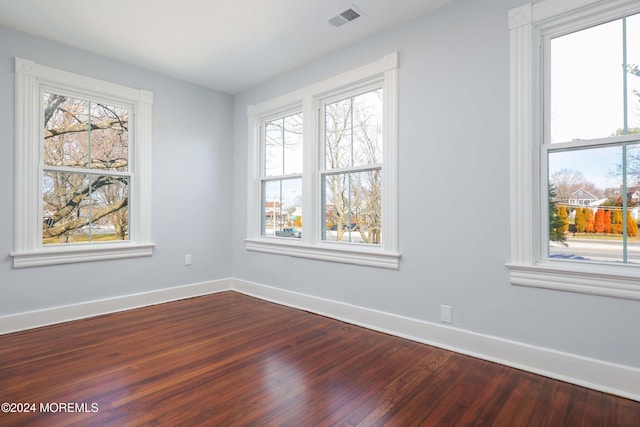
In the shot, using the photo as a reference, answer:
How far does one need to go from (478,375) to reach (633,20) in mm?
2373

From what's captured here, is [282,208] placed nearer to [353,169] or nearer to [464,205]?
[353,169]

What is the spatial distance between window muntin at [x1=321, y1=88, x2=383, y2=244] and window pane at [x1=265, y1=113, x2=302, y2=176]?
45cm

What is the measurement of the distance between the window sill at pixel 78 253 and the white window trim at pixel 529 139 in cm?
364

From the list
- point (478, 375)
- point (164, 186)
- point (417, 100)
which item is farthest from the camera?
point (164, 186)

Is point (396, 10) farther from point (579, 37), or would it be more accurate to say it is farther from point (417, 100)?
point (579, 37)

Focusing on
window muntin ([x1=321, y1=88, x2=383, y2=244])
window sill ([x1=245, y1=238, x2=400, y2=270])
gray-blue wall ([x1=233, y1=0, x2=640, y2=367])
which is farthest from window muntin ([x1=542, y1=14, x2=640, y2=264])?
window muntin ([x1=321, y1=88, x2=383, y2=244])

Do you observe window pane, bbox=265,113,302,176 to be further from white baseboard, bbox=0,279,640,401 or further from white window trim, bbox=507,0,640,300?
white window trim, bbox=507,0,640,300

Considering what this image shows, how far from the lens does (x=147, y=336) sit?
285 cm

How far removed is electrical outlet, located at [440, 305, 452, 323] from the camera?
102 inches

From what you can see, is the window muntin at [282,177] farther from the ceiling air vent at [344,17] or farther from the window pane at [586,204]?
the window pane at [586,204]

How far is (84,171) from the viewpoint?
338cm

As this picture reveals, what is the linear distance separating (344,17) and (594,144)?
6.74 ft

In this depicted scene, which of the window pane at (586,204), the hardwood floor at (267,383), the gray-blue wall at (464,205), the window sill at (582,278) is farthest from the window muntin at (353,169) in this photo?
the window pane at (586,204)

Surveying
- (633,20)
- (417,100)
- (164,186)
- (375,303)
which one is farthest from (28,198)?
(633,20)
